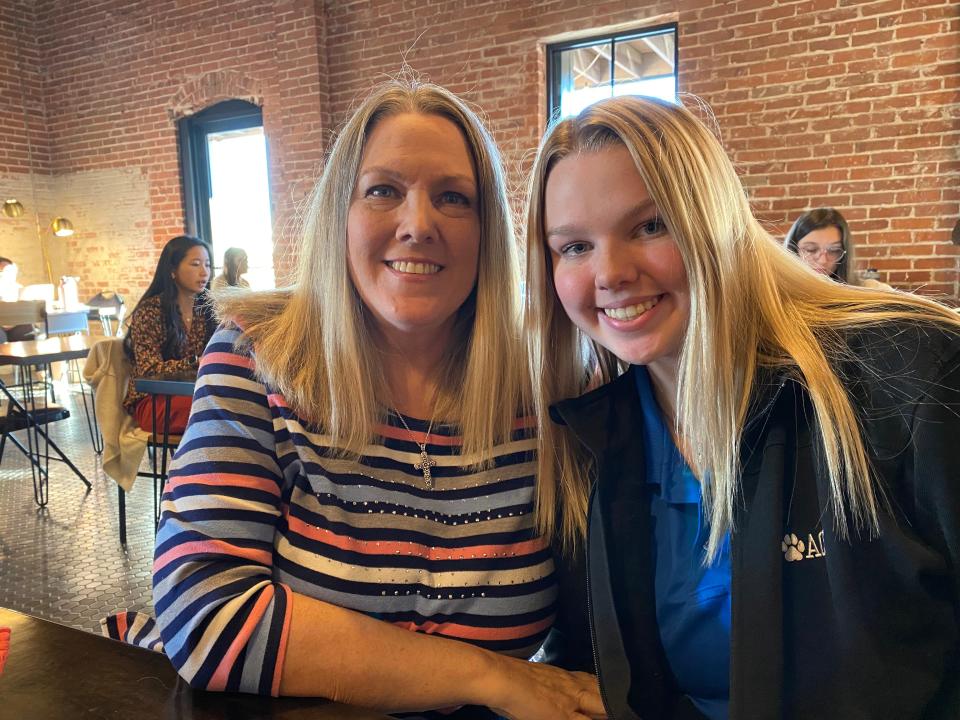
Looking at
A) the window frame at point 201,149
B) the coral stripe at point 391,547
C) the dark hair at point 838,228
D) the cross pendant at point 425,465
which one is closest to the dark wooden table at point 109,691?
the coral stripe at point 391,547

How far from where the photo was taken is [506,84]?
17.4 ft

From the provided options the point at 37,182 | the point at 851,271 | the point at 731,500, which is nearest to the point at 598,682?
the point at 731,500

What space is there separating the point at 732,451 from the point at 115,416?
3.23m

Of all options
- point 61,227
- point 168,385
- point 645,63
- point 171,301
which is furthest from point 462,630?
point 61,227

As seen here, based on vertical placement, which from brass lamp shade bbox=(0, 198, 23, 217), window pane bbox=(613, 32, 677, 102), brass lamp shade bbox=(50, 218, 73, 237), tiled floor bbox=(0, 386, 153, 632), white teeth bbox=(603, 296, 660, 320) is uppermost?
window pane bbox=(613, 32, 677, 102)

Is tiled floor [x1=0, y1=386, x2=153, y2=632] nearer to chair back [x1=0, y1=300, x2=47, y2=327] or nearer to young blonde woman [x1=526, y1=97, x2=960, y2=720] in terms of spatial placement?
chair back [x1=0, y1=300, x2=47, y2=327]

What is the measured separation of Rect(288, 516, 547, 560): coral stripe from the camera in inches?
42.4

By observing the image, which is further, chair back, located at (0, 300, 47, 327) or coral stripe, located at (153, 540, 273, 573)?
chair back, located at (0, 300, 47, 327)

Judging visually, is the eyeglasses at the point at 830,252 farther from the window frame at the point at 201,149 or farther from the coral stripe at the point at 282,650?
the window frame at the point at 201,149

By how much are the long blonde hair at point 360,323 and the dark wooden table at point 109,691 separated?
1.35 ft

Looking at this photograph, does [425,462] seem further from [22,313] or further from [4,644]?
[22,313]

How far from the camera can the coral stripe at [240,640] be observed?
34.4 inches

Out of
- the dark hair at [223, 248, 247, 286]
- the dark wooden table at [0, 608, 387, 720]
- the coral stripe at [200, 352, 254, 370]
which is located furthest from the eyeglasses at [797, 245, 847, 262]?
the dark hair at [223, 248, 247, 286]

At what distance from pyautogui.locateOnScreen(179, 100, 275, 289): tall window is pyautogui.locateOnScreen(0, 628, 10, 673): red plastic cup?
20.4 ft
